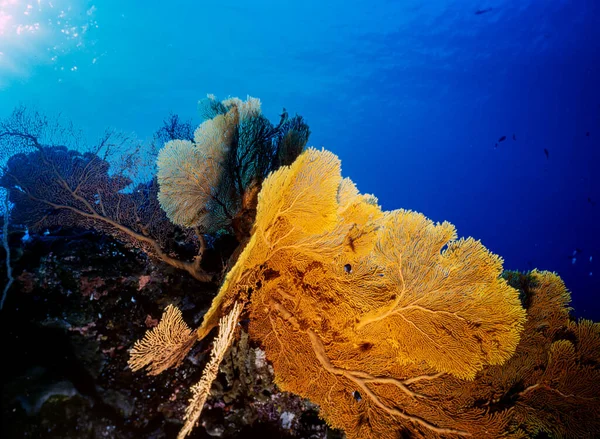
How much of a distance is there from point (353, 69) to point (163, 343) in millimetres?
52833

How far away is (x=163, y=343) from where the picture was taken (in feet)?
8.00

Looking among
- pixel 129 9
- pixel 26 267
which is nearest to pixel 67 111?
pixel 129 9

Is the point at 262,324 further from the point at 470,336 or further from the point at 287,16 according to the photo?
the point at 287,16

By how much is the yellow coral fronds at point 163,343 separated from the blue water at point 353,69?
1185 inches

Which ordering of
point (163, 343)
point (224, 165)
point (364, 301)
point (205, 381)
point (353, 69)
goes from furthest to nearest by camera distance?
point (353, 69), point (224, 165), point (364, 301), point (163, 343), point (205, 381)

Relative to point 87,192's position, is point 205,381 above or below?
below

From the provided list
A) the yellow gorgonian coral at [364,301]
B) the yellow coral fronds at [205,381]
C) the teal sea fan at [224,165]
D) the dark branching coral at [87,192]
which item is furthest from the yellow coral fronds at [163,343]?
the dark branching coral at [87,192]

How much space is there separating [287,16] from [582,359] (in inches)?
2080

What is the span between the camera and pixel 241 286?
2.77 metres

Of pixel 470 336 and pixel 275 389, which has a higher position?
pixel 470 336

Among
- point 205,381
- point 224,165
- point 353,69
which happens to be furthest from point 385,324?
point 353,69

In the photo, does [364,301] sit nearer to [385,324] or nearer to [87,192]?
[385,324]

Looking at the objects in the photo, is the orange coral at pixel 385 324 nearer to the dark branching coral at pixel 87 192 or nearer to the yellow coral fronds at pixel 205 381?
the yellow coral fronds at pixel 205 381

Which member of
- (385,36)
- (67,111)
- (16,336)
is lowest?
(16,336)
